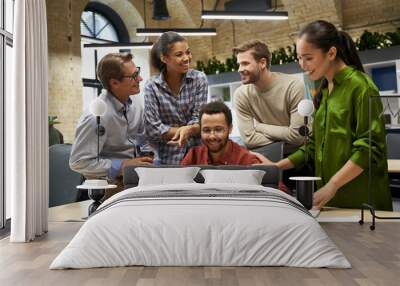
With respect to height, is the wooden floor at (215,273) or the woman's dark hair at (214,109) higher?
the woman's dark hair at (214,109)

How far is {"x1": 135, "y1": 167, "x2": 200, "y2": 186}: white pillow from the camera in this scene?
4.93m

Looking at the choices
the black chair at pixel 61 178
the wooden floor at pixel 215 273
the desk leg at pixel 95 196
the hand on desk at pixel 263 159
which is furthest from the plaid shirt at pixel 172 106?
the wooden floor at pixel 215 273

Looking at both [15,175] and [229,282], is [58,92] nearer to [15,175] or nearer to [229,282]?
[15,175]

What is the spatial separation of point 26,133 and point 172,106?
4.50ft

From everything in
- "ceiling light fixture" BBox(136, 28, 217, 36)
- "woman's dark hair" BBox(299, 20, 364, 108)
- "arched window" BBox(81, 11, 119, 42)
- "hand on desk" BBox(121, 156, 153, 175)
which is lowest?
"hand on desk" BBox(121, 156, 153, 175)

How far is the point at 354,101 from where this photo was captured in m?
4.39

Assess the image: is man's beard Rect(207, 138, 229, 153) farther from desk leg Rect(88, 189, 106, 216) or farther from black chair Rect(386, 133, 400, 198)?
black chair Rect(386, 133, 400, 198)

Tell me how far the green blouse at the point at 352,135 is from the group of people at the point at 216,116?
0.04ft

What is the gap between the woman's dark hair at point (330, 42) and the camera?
4.62 m

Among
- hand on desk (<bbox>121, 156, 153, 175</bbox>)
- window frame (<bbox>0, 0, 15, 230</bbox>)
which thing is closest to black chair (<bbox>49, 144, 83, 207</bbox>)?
window frame (<bbox>0, 0, 15, 230</bbox>)

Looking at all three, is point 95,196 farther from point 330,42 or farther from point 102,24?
point 102,24

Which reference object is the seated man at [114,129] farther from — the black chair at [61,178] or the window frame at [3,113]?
the window frame at [3,113]

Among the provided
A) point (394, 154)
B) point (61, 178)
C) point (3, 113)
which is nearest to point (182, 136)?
point (61, 178)

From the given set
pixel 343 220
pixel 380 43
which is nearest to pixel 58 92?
pixel 380 43
